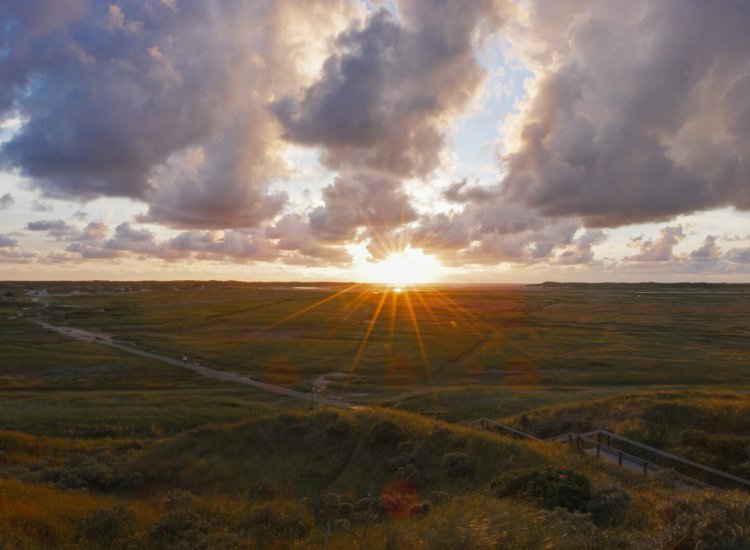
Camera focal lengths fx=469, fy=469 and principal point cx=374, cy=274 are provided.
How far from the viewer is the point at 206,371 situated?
62188 millimetres

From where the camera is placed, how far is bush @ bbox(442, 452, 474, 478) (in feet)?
65.4

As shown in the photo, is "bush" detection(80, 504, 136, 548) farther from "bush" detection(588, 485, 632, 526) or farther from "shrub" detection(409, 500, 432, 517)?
"bush" detection(588, 485, 632, 526)

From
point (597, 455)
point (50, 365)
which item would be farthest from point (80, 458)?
point (50, 365)

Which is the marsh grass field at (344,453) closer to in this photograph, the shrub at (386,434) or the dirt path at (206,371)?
the shrub at (386,434)

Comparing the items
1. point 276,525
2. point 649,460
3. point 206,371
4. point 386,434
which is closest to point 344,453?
point 386,434

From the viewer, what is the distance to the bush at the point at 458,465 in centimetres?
1992

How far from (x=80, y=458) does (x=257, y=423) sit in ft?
30.7

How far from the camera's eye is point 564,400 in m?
40.1

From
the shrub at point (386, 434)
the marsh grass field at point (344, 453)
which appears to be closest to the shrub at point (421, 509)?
the marsh grass field at point (344, 453)

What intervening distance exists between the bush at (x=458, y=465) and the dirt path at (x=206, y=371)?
23.1 meters

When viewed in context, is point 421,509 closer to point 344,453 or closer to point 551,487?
point 551,487

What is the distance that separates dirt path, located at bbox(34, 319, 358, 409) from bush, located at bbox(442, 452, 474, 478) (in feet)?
75.6

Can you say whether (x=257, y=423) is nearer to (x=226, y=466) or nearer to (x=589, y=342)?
(x=226, y=466)

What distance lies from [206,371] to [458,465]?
4962cm
